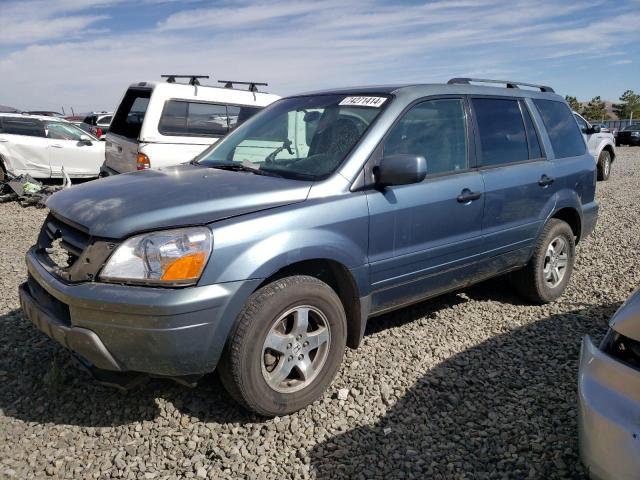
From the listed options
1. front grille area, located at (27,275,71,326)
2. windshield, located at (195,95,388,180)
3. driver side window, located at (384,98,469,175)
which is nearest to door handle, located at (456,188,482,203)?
driver side window, located at (384,98,469,175)

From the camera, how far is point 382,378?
3.36 metres

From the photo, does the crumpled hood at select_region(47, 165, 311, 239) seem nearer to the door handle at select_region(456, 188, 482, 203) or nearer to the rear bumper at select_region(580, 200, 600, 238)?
the door handle at select_region(456, 188, 482, 203)

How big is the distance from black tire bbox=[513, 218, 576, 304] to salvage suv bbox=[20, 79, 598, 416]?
1.7 inches

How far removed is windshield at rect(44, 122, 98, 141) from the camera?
36.7ft

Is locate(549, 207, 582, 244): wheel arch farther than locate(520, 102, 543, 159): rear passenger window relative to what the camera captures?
Yes

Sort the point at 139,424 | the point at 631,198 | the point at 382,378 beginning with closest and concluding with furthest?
the point at 139,424, the point at 382,378, the point at 631,198

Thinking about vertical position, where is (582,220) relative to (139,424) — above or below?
above

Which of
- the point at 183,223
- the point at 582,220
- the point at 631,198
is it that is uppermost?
the point at 183,223

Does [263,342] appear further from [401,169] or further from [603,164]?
[603,164]

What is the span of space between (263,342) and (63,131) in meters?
10.5

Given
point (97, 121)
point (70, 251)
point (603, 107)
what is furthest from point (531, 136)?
point (603, 107)

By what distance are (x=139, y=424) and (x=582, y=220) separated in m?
A: 3.99

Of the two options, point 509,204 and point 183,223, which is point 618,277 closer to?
point 509,204

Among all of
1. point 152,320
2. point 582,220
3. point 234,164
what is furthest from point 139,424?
point 582,220
